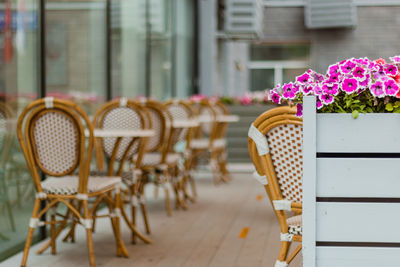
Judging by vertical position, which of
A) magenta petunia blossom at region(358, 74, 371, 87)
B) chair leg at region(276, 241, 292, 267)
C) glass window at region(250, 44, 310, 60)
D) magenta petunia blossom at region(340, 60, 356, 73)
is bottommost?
chair leg at region(276, 241, 292, 267)

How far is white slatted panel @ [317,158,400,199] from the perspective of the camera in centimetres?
177

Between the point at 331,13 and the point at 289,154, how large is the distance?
10.6 m

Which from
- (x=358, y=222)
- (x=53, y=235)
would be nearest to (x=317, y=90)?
(x=358, y=222)

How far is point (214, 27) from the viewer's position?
37.3 ft

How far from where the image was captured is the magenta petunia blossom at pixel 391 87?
181 cm

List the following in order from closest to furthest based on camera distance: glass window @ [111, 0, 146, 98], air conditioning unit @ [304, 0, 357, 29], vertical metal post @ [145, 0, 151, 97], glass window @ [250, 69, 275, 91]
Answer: glass window @ [111, 0, 146, 98] → vertical metal post @ [145, 0, 151, 97] → air conditioning unit @ [304, 0, 357, 29] → glass window @ [250, 69, 275, 91]

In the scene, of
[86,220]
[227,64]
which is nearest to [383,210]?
[86,220]

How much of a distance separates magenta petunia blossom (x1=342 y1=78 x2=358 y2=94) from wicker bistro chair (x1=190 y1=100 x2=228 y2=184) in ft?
15.1

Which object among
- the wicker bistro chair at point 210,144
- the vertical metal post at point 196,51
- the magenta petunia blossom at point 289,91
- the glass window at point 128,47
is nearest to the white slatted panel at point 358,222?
the magenta petunia blossom at point 289,91

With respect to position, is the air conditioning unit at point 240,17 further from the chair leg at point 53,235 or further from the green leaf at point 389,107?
the green leaf at point 389,107

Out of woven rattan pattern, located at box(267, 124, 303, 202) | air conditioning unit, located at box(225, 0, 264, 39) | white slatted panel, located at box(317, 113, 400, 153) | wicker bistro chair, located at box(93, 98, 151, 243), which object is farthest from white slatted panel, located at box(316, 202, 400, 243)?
air conditioning unit, located at box(225, 0, 264, 39)

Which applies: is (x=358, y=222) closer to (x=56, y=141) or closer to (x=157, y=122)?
(x=56, y=141)

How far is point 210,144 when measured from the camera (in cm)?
674

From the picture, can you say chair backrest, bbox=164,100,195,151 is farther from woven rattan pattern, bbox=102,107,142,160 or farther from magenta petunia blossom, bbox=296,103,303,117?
magenta petunia blossom, bbox=296,103,303,117
